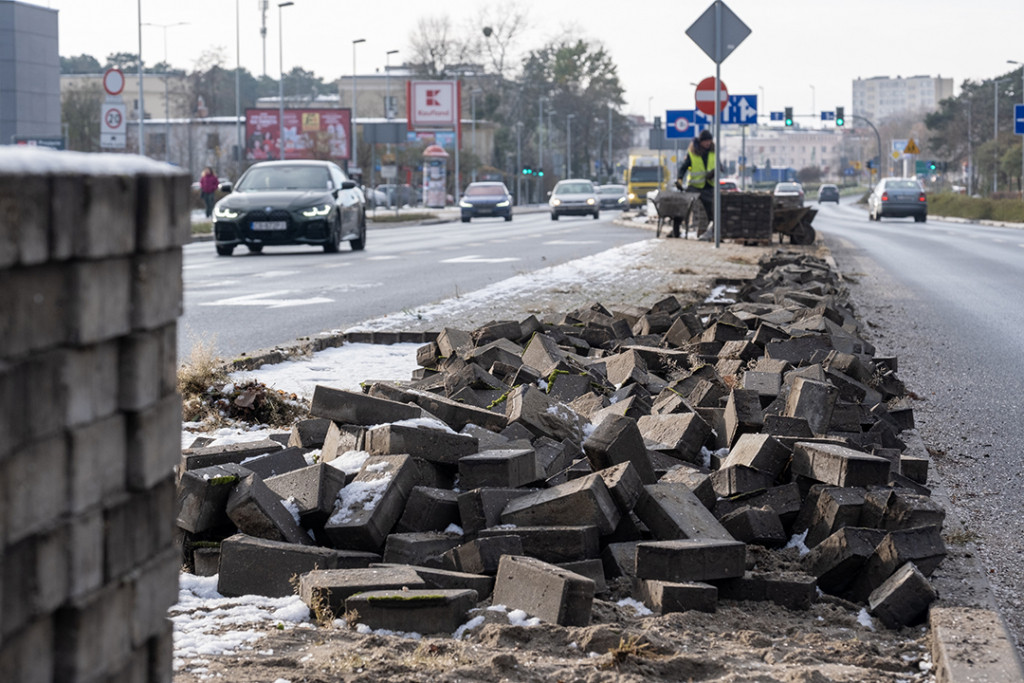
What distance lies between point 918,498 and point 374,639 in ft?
6.27

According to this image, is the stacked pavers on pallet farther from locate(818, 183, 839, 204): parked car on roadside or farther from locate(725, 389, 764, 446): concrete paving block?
locate(818, 183, 839, 204): parked car on roadside

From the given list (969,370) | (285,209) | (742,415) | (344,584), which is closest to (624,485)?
(344,584)

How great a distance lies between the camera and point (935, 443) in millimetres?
6109

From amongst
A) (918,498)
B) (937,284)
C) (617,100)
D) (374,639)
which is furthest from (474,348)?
(617,100)

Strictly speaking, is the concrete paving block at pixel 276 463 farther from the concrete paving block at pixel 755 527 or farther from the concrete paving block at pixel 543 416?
the concrete paving block at pixel 755 527

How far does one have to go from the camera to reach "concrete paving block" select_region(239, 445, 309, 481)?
14.3 ft

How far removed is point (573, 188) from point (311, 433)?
45992 mm

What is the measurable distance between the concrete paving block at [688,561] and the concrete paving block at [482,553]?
374 millimetres

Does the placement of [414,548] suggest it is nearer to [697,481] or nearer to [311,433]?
[697,481]

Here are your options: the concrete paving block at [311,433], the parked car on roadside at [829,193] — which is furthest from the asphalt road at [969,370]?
the parked car on roadside at [829,193]

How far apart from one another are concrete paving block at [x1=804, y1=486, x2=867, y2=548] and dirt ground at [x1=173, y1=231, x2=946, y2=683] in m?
A: 0.38

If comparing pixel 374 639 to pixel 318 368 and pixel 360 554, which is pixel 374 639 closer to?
pixel 360 554

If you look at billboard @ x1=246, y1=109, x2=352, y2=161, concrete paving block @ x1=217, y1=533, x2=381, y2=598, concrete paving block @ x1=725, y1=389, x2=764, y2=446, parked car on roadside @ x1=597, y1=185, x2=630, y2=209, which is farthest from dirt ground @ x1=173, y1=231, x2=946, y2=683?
billboard @ x1=246, y1=109, x2=352, y2=161

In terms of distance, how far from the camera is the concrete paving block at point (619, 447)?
442 cm
